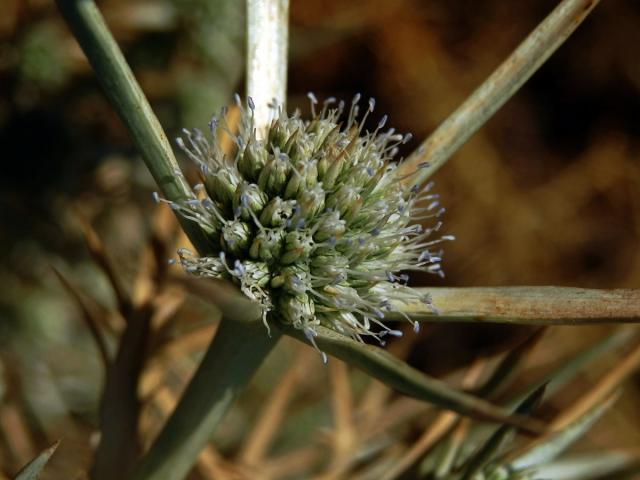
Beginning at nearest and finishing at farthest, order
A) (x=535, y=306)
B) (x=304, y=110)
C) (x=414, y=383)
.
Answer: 1. (x=414, y=383)
2. (x=535, y=306)
3. (x=304, y=110)

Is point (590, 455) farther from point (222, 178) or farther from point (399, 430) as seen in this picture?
point (222, 178)

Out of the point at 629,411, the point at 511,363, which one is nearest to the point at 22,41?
the point at 511,363

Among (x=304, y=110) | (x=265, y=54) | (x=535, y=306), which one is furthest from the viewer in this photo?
(x=304, y=110)

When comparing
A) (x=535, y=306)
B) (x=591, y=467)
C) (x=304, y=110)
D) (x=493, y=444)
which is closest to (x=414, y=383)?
(x=535, y=306)

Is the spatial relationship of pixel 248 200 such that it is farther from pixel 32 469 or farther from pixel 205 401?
pixel 32 469

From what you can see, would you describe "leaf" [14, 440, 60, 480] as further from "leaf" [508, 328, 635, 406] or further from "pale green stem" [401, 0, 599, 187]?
"leaf" [508, 328, 635, 406]

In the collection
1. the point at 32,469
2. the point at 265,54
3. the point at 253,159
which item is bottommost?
the point at 32,469
